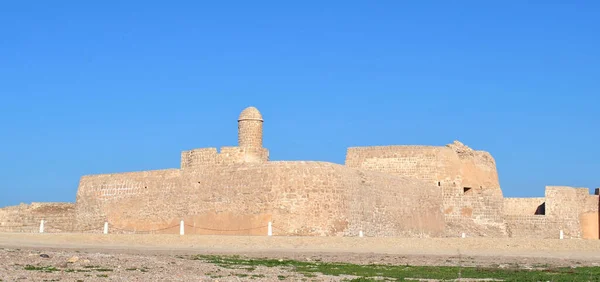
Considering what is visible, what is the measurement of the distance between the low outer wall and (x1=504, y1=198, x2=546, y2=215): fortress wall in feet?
33.7

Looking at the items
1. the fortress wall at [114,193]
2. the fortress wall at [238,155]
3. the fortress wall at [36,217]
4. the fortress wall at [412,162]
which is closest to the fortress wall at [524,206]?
the fortress wall at [412,162]

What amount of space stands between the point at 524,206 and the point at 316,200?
60.0 ft

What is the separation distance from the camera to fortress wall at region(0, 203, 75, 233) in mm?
32875

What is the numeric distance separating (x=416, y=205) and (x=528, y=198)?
11.6 m

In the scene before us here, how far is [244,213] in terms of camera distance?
2602 centimetres

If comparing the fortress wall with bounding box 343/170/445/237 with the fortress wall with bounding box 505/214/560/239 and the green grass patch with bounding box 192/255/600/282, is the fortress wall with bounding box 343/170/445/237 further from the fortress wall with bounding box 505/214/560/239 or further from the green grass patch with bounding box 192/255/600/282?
the green grass patch with bounding box 192/255/600/282

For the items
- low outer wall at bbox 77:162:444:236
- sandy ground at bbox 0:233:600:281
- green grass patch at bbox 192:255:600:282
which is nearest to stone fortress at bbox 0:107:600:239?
low outer wall at bbox 77:162:444:236

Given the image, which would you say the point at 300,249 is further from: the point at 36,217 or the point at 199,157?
the point at 36,217

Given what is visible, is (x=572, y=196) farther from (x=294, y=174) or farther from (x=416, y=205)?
(x=294, y=174)

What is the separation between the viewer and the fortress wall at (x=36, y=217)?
3288 centimetres

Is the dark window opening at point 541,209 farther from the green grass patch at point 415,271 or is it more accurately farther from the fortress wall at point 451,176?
the green grass patch at point 415,271

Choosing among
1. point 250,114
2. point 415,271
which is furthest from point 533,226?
point 415,271

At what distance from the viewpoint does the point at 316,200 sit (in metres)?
25.5

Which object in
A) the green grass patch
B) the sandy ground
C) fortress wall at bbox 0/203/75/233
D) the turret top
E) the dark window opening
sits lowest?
the green grass patch
